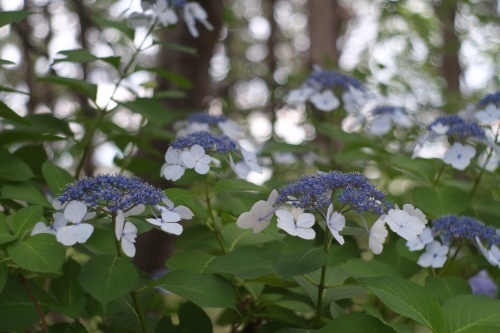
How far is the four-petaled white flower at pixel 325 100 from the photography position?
7.48 ft

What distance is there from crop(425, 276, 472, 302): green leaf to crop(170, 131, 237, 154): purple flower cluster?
0.59 metres

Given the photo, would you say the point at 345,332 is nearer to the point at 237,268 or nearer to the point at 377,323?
the point at 377,323

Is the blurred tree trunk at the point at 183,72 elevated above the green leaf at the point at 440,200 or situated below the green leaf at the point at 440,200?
below

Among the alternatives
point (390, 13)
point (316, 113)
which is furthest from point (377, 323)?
point (390, 13)

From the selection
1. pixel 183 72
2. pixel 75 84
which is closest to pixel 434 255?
pixel 75 84

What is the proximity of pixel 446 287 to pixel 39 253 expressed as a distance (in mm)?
941

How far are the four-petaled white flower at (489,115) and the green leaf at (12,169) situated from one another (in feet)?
4.25

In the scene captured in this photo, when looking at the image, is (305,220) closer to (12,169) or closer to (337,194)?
(337,194)

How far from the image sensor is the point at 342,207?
1.15m

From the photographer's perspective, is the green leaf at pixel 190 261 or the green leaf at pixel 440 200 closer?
the green leaf at pixel 190 261

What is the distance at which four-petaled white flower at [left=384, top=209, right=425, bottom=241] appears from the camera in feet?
3.74

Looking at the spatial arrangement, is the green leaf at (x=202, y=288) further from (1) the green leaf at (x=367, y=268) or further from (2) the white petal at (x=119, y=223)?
(1) the green leaf at (x=367, y=268)

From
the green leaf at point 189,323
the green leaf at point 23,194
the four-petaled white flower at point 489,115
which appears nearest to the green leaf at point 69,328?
the green leaf at point 189,323

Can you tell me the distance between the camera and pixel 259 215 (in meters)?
1.19
